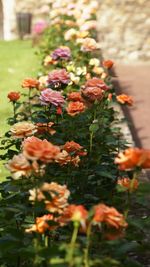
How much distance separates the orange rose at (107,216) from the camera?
2.43 metres

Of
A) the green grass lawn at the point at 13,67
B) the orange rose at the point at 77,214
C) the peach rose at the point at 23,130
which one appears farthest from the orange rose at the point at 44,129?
the green grass lawn at the point at 13,67

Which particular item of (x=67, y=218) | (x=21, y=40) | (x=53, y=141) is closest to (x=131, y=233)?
(x=67, y=218)

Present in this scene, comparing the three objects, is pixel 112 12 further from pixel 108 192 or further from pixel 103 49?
pixel 108 192

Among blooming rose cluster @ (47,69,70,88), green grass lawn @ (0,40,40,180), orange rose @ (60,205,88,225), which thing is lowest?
green grass lawn @ (0,40,40,180)

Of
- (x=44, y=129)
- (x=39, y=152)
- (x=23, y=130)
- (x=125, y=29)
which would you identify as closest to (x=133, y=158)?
(x=39, y=152)

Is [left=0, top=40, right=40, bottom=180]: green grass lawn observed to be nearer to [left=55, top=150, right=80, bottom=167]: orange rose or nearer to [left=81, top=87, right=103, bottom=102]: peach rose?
[left=81, top=87, right=103, bottom=102]: peach rose

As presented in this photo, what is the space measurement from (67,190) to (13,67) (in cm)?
975

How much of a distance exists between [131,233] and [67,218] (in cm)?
88

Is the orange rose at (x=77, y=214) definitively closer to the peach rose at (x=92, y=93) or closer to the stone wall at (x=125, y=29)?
the peach rose at (x=92, y=93)

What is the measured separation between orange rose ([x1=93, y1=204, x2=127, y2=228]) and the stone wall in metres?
12.1

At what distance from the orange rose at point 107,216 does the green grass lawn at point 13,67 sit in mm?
5120

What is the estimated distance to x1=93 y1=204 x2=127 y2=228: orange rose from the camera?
2430 millimetres

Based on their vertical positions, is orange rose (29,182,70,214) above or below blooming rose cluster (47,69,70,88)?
below

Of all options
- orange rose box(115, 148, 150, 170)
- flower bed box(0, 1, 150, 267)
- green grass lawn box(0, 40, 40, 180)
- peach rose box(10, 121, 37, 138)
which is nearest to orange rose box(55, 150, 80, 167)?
flower bed box(0, 1, 150, 267)
